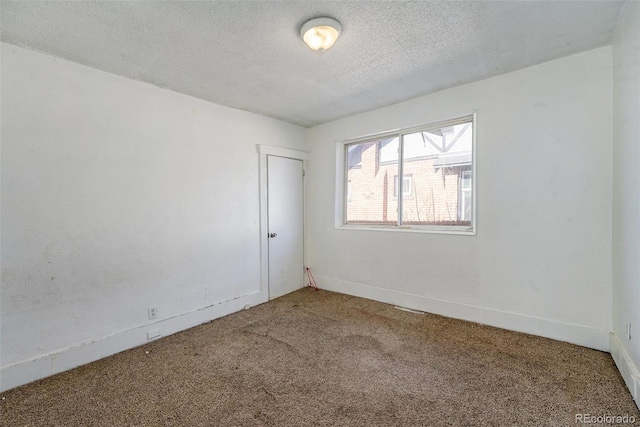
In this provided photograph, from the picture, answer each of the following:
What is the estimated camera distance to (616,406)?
1.74 m

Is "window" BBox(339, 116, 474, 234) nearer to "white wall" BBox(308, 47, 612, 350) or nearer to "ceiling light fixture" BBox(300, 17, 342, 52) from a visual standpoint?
"white wall" BBox(308, 47, 612, 350)

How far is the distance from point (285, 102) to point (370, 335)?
280 centimetres

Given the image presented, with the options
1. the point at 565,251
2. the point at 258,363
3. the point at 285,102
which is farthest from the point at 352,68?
the point at 258,363

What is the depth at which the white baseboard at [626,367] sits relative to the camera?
69.2 inches

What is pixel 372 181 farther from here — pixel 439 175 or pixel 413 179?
pixel 439 175

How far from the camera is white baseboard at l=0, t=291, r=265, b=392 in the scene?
210 cm

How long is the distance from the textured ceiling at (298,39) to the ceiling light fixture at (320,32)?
1.7 inches

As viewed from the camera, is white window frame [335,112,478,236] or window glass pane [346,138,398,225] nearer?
white window frame [335,112,478,236]

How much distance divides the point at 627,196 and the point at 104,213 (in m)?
4.14

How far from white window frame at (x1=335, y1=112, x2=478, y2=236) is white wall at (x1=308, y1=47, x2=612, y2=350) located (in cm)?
7

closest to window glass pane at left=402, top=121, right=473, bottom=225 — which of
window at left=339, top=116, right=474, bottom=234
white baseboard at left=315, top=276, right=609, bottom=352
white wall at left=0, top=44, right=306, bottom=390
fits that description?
window at left=339, top=116, right=474, bottom=234

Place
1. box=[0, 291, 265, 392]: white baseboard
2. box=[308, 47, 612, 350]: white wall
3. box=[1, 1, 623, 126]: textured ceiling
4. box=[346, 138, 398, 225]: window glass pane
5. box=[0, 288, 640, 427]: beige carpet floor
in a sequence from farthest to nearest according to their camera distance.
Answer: box=[346, 138, 398, 225]: window glass pane < box=[308, 47, 612, 350]: white wall < box=[0, 291, 265, 392]: white baseboard < box=[1, 1, 623, 126]: textured ceiling < box=[0, 288, 640, 427]: beige carpet floor

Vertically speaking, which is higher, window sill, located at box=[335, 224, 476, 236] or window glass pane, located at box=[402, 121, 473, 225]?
window glass pane, located at box=[402, 121, 473, 225]

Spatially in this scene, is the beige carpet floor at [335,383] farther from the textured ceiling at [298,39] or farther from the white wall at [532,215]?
the textured ceiling at [298,39]
